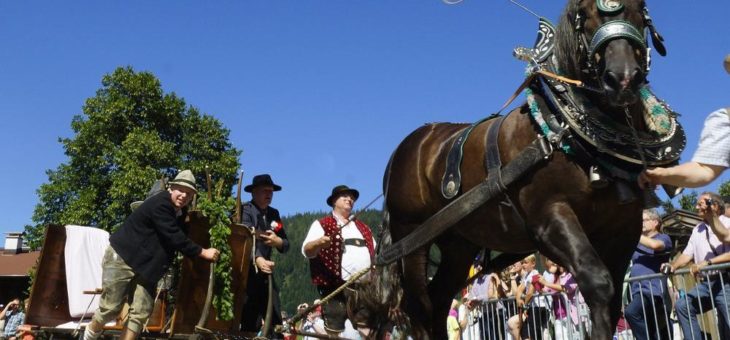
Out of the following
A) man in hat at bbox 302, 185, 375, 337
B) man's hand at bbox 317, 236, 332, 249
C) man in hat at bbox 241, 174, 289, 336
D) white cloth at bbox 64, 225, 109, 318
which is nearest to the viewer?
man's hand at bbox 317, 236, 332, 249

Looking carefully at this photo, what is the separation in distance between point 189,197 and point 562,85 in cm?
358

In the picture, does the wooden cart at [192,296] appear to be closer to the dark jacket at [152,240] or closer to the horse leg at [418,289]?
the dark jacket at [152,240]

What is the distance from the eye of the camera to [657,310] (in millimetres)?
6016

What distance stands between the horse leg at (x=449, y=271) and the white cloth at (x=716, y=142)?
2401 mm

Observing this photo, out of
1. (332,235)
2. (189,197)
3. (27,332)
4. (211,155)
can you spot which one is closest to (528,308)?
(332,235)

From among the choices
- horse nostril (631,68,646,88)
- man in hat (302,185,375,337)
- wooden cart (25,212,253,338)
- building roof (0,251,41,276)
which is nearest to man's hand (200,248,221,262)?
wooden cart (25,212,253,338)

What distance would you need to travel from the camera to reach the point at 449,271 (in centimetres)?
508

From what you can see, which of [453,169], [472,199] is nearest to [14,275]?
[453,169]

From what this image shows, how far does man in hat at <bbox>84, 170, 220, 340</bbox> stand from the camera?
17.6 feet

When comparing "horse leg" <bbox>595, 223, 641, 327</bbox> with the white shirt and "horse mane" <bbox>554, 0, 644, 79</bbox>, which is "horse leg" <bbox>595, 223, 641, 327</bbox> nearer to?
"horse mane" <bbox>554, 0, 644, 79</bbox>

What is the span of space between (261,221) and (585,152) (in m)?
4.18

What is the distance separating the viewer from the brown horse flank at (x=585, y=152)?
3.12 meters

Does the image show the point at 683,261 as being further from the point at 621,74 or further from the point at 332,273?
the point at 621,74

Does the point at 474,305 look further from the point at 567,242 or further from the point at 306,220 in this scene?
the point at 306,220
